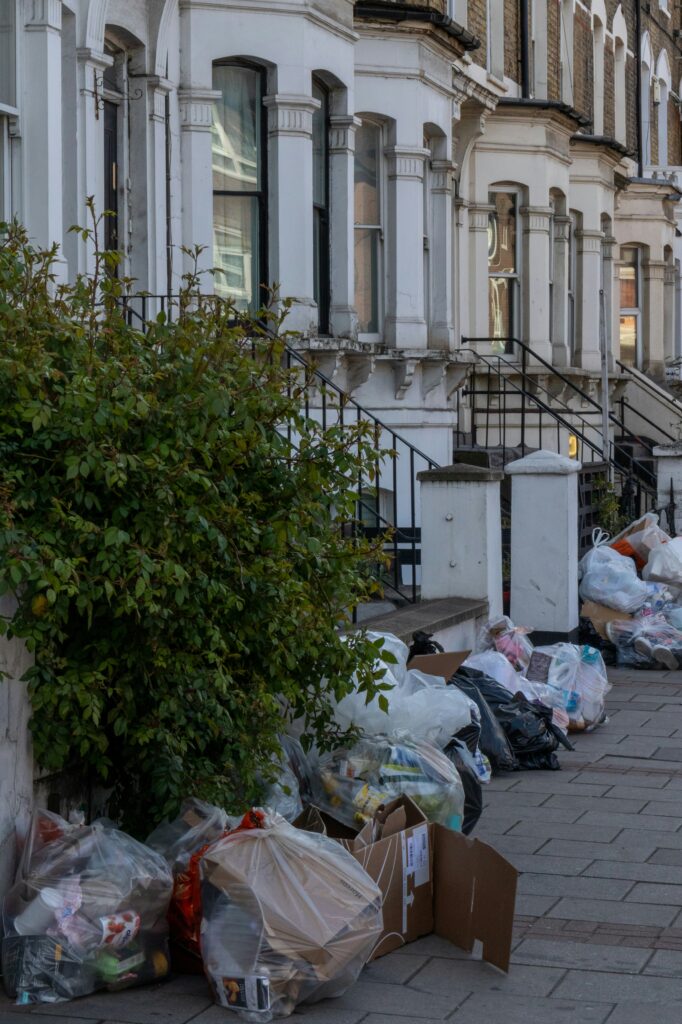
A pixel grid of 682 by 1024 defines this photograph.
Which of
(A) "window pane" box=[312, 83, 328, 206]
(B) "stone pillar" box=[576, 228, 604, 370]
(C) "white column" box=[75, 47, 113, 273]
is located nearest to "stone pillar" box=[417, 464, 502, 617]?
(C) "white column" box=[75, 47, 113, 273]

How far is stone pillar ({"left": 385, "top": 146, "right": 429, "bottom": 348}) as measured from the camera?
16141 mm

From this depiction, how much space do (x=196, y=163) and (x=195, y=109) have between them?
1.42ft

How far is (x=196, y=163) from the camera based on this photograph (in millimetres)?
13000

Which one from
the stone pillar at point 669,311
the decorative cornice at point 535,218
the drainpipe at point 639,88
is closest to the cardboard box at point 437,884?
the decorative cornice at point 535,218

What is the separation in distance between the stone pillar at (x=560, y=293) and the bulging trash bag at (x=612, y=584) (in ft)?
30.2

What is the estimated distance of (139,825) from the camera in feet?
19.9

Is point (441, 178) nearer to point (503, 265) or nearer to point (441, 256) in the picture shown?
point (441, 256)

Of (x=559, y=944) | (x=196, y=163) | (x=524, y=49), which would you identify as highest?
(x=524, y=49)

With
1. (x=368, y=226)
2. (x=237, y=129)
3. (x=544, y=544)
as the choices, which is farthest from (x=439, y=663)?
(x=368, y=226)

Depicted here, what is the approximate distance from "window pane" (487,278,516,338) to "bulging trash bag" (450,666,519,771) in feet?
41.2

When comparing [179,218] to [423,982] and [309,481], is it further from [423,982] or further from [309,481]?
[423,982]

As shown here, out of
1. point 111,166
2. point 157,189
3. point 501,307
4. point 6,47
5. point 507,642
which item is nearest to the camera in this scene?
point 6,47

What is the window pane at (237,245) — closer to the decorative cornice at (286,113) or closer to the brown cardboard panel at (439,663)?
the decorative cornice at (286,113)

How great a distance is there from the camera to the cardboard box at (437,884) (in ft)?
18.1
